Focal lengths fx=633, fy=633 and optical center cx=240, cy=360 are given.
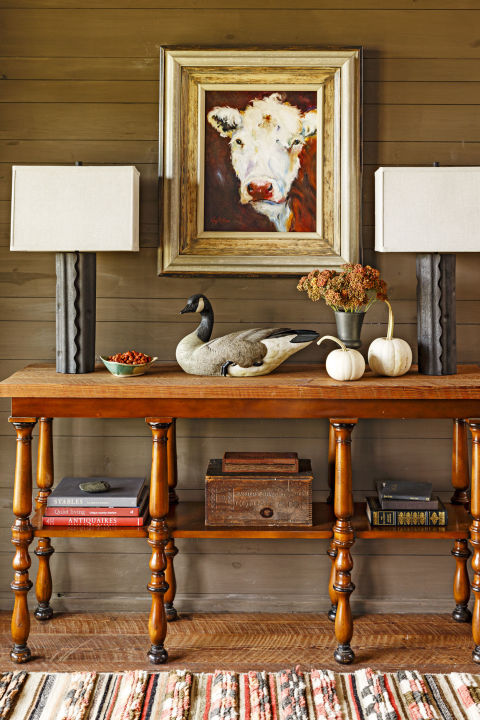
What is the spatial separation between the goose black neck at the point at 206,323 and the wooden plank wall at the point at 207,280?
0.20 meters

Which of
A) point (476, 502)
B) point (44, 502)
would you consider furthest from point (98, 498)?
point (476, 502)

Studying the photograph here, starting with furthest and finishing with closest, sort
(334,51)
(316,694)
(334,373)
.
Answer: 1. (334,51)
2. (334,373)
3. (316,694)

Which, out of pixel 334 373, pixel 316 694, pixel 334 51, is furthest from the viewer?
pixel 334 51

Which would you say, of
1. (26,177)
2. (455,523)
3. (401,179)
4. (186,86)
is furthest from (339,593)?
(186,86)

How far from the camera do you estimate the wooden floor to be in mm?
2035

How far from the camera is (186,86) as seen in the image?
2.29 m

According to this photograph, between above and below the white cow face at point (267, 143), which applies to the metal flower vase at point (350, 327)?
below

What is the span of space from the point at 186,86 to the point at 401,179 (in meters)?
0.87

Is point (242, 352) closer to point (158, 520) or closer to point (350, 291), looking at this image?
point (350, 291)

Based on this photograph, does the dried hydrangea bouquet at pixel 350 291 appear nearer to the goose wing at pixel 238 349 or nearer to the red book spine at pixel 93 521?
the goose wing at pixel 238 349

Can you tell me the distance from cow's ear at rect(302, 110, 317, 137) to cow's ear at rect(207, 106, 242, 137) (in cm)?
23

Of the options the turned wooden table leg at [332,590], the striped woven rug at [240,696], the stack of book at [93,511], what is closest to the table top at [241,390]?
the stack of book at [93,511]

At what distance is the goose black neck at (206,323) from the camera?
213cm

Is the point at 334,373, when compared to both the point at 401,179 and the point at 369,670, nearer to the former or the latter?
the point at 401,179
